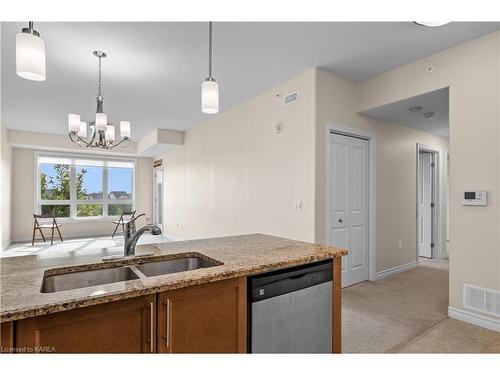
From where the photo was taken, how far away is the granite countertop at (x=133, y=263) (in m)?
0.96

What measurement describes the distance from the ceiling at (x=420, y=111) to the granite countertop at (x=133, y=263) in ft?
8.04

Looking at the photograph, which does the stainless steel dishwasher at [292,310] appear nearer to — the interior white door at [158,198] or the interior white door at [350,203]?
the interior white door at [350,203]

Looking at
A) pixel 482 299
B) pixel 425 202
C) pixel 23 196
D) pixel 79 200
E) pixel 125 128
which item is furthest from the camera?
pixel 79 200

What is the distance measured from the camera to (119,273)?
1.54m

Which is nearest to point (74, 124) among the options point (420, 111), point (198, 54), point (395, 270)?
point (198, 54)

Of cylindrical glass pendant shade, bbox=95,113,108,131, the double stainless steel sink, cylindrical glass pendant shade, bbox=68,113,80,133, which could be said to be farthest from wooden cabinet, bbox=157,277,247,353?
cylindrical glass pendant shade, bbox=68,113,80,133

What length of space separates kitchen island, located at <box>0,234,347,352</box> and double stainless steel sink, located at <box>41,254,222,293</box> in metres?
0.02

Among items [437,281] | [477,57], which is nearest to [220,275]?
[477,57]

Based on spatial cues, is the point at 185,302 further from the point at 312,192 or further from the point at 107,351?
the point at 312,192

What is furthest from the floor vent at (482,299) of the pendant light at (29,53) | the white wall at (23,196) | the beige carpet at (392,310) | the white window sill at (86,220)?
the white wall at (23,196)

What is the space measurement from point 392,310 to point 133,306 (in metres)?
2.78

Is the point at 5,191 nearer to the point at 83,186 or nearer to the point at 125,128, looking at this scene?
the point at 83,186

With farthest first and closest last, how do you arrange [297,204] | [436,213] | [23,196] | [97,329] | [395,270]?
[23,196] < [436,213] < [395,270] < [297,204] < [97,329]
